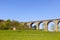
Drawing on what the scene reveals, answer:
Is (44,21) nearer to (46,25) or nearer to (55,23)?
(46,25)

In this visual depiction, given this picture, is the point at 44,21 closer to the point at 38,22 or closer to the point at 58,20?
the point at 38,22

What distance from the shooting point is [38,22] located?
57969mm

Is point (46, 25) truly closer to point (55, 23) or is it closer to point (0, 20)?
point (55, 23)

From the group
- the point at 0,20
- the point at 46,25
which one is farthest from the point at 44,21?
the point at 0,20

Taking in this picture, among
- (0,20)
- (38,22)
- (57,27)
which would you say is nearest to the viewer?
(0,20)

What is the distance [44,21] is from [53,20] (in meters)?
4.47

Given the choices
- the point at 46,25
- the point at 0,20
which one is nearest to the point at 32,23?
the point at 46,25

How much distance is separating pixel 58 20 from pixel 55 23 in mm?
1713

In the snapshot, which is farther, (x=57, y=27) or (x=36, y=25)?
(x=36, y=25)

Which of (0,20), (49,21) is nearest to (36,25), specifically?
(49,21)

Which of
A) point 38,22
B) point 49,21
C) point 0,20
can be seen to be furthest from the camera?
point 38,22

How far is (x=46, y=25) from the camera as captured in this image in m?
54.7

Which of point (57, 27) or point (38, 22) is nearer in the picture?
point (57, 27)

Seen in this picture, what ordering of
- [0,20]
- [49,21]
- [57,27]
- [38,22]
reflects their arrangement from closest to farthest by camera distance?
[0,20] → [57,27] → [49,21] → [38,22]
